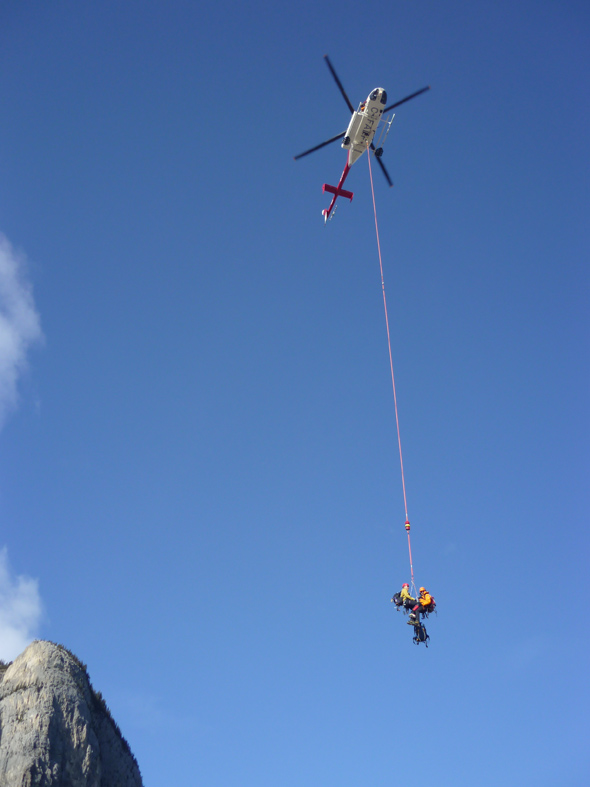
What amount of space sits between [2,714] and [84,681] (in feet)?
11.6

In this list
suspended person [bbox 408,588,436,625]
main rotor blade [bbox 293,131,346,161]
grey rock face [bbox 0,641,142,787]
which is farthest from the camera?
main rotor blade [bbox 293,131,346,161]

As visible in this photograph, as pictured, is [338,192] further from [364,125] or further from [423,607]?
[423,607]

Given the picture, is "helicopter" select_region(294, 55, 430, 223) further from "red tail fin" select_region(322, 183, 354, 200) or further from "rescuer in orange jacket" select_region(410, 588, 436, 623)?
"rescuer in orange jacket" select_region(410, 588, 436, 623)

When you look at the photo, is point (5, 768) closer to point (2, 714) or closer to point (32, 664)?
point (2, 714)

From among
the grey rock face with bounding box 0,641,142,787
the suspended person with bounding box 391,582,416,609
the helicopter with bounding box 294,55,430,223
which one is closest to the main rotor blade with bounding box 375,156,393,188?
the helicopter with bounding box 294,55,430,223

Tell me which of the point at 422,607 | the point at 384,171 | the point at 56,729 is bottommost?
the point at 56,729

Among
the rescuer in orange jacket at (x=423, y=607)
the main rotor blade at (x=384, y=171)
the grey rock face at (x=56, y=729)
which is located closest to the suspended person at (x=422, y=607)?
the rescuer in orange jacket at (x=423, y=607)

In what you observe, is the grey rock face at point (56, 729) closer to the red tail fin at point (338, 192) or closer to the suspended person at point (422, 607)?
the suspended person at point (422, 607)

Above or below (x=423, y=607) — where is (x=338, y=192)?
above

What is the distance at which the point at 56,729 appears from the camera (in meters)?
20.7

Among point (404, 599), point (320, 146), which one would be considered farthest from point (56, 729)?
point (320, 146)

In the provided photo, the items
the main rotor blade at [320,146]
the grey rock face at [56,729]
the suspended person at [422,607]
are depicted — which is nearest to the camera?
the grey rock face at [56,729]

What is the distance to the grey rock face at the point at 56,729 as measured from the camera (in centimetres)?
1947

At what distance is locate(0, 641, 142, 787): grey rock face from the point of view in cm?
1947
